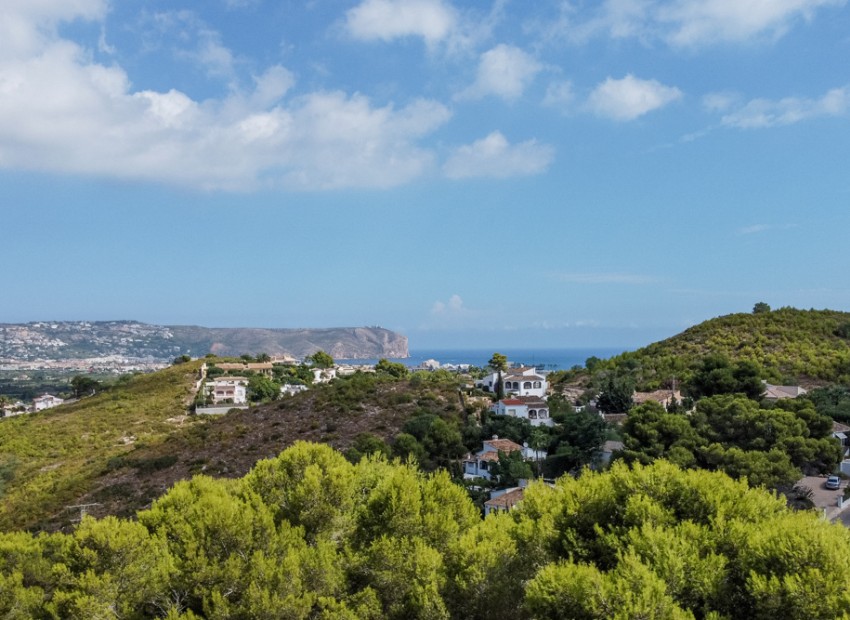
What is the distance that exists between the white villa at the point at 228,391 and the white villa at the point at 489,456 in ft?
97.3

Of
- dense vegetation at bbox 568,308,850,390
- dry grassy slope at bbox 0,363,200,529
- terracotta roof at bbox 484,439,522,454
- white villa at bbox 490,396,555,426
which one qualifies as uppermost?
dense vegetation at bbox 568,308,850,390

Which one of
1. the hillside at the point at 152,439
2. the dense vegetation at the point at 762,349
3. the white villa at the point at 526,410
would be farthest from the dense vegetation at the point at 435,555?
the dense vegetation at the point at 762,349

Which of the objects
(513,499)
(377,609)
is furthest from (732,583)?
(513,499)

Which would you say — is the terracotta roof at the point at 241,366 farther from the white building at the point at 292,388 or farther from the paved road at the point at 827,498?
the paved road at the point at 827,498

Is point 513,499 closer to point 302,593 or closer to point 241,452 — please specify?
point 302,593

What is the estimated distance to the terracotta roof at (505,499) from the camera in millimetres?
24594

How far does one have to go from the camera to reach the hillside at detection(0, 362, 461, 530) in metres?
31.5

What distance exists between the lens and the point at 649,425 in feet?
90.8

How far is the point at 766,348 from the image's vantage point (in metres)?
54.1

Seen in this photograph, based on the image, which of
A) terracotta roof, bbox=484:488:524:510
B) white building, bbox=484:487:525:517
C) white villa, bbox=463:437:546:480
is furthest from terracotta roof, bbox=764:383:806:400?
terracotta roof, bbox=484:488:524:510

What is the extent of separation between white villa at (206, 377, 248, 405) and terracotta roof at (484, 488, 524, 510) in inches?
1395

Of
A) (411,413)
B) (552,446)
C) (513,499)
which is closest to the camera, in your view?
(513,499)

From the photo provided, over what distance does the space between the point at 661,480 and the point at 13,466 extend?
40920 mm

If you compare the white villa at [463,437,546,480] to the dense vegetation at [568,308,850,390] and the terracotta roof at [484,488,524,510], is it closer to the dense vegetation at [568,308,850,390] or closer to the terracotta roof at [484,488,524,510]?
the terracotta roof at [484,488,524,510]
